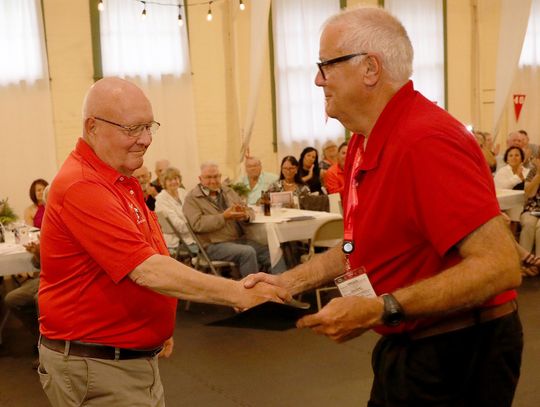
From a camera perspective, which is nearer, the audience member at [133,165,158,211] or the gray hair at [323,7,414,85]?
the gray hair at [323,7,414,85]

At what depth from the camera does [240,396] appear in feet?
14.9

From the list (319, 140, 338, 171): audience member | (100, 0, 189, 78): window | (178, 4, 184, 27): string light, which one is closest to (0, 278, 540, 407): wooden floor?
(319, 140, 338, 171): audience member

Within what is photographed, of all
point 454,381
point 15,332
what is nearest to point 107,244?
point 454,381

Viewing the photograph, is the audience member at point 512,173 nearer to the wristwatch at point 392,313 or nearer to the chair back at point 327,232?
the chair back at point 327,232

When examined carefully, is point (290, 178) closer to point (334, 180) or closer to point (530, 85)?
point (334, 180)

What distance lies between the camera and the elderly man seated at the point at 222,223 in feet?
23.0

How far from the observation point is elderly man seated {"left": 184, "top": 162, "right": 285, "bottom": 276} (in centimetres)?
700

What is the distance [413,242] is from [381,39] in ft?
1.74

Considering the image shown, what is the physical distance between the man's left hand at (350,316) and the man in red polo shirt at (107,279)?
0.68 meters

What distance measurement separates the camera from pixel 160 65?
420 inches

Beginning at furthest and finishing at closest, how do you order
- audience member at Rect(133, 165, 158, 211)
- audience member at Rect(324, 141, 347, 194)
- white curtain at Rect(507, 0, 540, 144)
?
white curtain at Rect(507, 0, 540, 144) → audience member at Rect(324, 141, 347, 194) → audience member at Rect(133, 165, 158, 211)

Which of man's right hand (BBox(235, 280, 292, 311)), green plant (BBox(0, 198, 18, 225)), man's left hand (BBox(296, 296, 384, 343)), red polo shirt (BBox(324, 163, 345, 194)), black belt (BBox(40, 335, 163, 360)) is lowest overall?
red polo shirt (BBox(324, 163, 345, 194))

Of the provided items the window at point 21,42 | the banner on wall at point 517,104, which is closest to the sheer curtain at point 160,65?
the window at point 21,42

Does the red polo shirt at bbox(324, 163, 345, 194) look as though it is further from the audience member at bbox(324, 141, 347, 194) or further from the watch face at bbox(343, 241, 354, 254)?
the watch face at bbox(343, 241, 354, 254)
